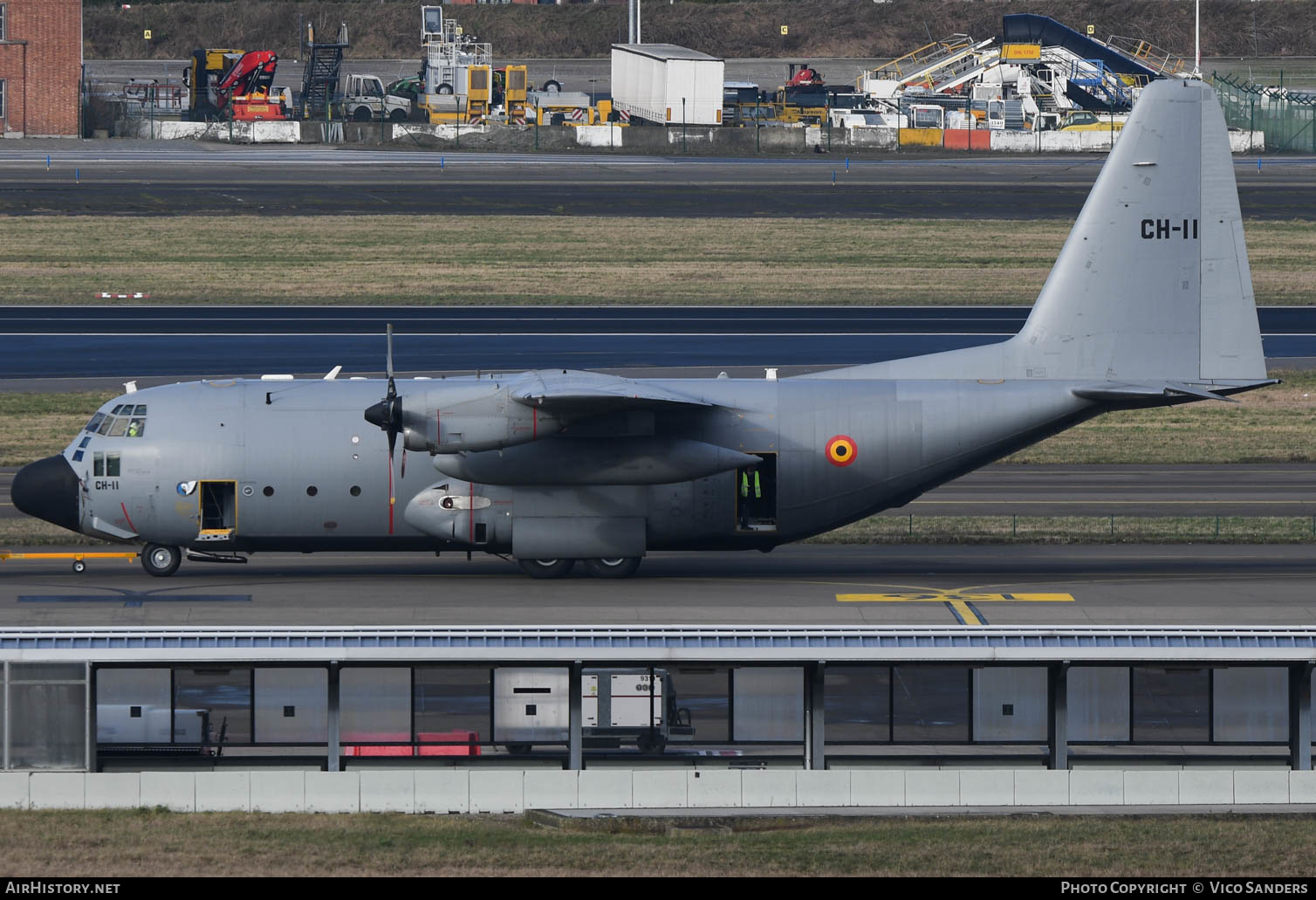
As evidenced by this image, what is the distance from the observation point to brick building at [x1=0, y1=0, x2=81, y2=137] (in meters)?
111

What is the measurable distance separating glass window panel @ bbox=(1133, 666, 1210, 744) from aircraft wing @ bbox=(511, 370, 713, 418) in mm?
11351

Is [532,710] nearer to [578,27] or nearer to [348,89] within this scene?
[348,89]

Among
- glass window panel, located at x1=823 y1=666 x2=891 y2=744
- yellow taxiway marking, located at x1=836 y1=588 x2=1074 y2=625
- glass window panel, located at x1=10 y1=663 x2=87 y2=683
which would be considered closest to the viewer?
glass window panel, located at x1=10 y1=663 x2=87 y2=683

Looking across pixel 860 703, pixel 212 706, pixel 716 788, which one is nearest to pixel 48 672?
pixel 212 706

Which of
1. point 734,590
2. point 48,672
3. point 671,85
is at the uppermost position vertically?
point 671,85

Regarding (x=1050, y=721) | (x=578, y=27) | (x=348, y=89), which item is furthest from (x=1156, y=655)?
(x=578, y=27)

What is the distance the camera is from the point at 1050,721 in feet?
72.7


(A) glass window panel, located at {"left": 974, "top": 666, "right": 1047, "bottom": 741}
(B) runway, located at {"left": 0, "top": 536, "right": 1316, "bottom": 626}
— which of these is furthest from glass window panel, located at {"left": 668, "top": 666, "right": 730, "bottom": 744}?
(B) runway, located at {"left": 0, "top": 536, "right": 1316, "bottom": 626}

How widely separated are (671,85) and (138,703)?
317 ft

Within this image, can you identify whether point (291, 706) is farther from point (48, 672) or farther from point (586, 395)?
point (586, 395)

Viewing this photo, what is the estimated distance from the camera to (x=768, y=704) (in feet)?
73.9

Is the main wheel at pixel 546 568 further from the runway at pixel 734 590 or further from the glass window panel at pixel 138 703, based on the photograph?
the glass window panel at pixel 138 703

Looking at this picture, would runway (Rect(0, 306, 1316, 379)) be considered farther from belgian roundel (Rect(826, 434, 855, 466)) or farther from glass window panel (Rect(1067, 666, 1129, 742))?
glass window panel (Rect(1067, 666, 1129, 742))

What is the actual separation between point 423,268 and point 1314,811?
5683cm
